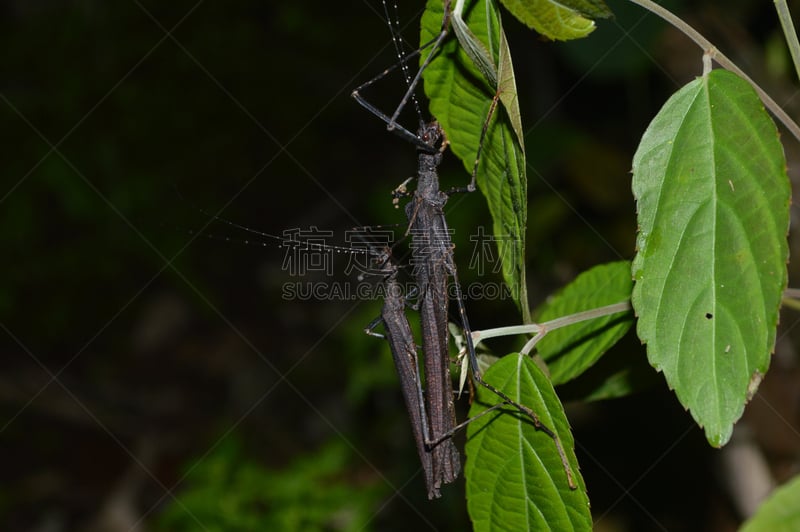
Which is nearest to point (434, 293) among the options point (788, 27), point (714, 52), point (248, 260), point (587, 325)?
point (587, 325)

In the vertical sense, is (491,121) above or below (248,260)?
above

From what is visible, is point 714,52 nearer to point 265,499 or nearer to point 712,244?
point 712,244

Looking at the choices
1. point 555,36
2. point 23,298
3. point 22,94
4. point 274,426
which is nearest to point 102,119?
point 22,94

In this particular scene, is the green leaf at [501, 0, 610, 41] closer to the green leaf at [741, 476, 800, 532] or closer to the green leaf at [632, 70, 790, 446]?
the green leaf at [632, 70, 790, 446]

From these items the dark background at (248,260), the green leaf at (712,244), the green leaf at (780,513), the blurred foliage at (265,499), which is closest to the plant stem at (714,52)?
the green leaf at (712,244)

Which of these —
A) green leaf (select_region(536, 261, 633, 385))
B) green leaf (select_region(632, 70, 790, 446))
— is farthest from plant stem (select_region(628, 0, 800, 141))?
green leaf (select_region(536, 261, 633, 385))

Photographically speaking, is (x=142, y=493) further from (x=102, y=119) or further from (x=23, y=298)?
(x=102, y=119)
